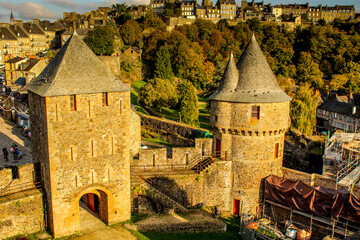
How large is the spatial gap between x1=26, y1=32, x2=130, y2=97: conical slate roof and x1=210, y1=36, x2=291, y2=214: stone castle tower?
6969 mm

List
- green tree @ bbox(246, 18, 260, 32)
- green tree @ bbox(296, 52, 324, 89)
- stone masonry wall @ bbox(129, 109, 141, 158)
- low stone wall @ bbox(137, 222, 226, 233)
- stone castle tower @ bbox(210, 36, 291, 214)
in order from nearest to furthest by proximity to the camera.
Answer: low stone wall @ bbox(137, 222, 226, 233) < stone castle tower @ bbox(210, 36, 291, 214) < stone masonry wall @ bbox(129, 109, 141, 158) < green tree @ bbox(296, 52, 324, 89) < green tree @ bbox(246, 18, 260, 32)

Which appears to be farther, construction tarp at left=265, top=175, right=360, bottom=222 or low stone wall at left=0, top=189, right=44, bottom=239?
construction tarp at left=265, top=175, right=360, bottom=222

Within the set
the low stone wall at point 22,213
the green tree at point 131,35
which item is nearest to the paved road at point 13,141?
the low stone wall at point 22,213

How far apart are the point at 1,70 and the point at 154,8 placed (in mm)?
67890

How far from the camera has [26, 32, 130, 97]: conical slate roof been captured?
1681cm

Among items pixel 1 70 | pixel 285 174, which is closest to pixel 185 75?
pixel 1 70

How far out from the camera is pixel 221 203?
73.7 feet

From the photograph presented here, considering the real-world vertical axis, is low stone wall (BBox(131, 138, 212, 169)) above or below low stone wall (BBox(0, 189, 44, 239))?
above

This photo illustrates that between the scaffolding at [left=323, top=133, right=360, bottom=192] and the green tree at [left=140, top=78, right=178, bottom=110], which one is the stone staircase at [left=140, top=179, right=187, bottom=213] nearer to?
the scaffolding at [left=323, top=133, right=360, bottom=192]

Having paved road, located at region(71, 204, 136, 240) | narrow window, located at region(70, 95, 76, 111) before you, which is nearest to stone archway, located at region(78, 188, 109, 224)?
paved road, located at region(71, 204, 136, 240)

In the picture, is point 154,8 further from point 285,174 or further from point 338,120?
point 285,174

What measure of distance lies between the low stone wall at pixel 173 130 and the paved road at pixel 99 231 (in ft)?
47.0

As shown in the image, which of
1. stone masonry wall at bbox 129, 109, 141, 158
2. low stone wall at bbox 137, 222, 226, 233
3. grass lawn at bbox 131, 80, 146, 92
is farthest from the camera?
grass lawn at bbox 131, 80, 146, 92

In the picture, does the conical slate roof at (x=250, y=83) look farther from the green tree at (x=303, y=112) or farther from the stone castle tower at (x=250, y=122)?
the green tree at (x=303, y=112)
